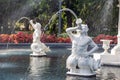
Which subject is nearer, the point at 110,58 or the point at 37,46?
the point at 110,58

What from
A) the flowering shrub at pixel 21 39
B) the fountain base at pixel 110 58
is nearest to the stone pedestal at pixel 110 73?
the fountain base at pixel 110 58

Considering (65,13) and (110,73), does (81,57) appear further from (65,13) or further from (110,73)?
(65,13)

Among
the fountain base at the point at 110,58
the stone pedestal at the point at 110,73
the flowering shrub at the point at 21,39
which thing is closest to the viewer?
the stone pedestal at the point at 110,73

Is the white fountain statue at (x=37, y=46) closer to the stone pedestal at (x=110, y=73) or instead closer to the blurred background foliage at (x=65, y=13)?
the stone pedestal at (x=110, y=73)

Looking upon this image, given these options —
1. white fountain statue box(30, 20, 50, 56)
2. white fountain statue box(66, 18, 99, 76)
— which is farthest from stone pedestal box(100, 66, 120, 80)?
white fountain statue box(30, 20, 50, 56)

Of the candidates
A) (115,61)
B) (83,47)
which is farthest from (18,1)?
(83,47)

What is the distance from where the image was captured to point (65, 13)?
39531 millimetres

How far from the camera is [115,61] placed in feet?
51.6

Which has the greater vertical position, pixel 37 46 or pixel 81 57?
pixel 37 46

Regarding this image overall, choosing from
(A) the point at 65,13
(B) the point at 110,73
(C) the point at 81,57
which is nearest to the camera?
(C) the point at 81,57

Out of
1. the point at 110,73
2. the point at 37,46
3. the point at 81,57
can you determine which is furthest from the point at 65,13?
the point at 81,57

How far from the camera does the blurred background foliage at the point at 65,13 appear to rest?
37469 mm

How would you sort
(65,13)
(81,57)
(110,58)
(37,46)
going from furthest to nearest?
1. (65,13)
2. (37,46)
3. (110,58)
4. (81,57)

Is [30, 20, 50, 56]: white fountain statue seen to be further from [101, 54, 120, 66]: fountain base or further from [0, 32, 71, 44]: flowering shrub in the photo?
[0, 32, 71, 44]: flowering shrub
